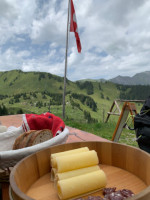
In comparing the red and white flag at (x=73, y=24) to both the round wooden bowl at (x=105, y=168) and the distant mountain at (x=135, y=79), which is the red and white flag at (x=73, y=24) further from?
the distant mountain at (x=135, y=79)

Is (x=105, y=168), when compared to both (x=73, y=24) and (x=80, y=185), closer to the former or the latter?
(x=80, y=185)

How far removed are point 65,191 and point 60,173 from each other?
76mm

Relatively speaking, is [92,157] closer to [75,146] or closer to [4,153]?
[75,146]

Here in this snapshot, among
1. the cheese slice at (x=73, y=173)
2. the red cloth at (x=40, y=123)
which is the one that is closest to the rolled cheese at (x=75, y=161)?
the cheese slice at (x=73, y=173)

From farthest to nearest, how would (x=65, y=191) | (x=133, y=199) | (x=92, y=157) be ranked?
(x=92, y=157) < (x=65, y=191) < (x=133, y=199)

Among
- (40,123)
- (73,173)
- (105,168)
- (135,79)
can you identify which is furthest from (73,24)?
(135,79)

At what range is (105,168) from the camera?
0.72 metres

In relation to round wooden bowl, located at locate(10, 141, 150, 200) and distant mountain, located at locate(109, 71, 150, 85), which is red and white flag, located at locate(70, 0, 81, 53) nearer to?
round wooden bowl, located at locate(10, 141, 150, 200)

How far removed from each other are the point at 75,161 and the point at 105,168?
0.70 ft

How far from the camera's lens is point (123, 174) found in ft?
2.21

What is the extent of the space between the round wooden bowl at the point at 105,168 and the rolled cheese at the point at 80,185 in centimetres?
6

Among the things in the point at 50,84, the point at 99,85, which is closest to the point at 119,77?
the point at 99,85

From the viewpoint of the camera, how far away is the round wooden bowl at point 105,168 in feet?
1.82

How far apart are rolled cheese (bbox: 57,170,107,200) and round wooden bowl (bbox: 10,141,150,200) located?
6cm
